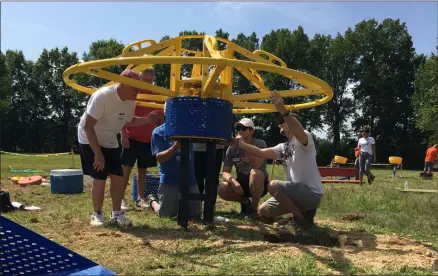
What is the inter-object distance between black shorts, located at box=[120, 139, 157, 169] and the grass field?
733 mm

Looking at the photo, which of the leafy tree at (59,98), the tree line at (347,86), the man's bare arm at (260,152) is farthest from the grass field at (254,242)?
the leafy tree at (59,98)

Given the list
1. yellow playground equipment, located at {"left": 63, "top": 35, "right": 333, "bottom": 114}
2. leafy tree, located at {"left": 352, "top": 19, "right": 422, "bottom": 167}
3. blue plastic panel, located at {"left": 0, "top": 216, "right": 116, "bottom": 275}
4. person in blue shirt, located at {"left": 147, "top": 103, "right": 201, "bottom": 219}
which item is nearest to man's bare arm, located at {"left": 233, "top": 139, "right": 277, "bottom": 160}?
yellow playground equipment, located at {"left": 63, "top": 35, "right": 333, "bottom": 114}

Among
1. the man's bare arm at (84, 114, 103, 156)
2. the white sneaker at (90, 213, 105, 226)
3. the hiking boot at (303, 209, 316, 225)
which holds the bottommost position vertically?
the white sneaker at (90, 213, 105, 226)

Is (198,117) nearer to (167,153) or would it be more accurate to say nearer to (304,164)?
(167,153)

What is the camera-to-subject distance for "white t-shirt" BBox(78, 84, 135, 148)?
14.4ft

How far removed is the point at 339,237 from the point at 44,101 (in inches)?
2320

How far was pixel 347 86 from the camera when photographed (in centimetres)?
4900

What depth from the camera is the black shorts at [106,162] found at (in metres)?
4.57

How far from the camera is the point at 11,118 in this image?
54500 mm

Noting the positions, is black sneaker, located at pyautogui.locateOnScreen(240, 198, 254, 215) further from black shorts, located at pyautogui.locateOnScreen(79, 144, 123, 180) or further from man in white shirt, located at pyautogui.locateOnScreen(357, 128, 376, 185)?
man in white shirt, located at pyautogui.locateOnScreen(357, 128, 376, 185)

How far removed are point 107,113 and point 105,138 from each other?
260mm

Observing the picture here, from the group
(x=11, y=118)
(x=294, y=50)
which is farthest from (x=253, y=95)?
(x=11, y=118)

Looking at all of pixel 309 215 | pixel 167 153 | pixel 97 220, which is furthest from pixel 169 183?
pixel 309 215

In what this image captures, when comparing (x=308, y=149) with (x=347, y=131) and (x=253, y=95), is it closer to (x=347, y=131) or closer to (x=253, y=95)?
(x=253, y=95)
